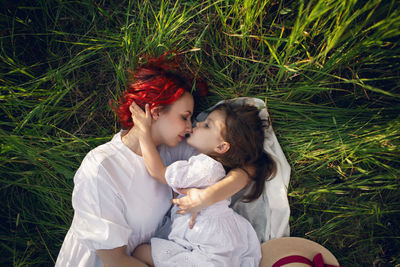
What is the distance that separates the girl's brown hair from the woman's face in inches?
10.9

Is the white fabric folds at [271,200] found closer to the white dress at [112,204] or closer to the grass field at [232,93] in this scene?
the grass field at [232,93]

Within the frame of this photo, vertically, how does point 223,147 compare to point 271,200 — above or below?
above

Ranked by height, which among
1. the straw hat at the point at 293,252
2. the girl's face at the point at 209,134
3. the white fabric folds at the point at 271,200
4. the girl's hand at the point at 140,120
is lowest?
the straw hat at the point at 293,252

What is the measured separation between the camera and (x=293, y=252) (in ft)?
6.68

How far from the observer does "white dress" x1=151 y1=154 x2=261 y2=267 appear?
181 centimetres

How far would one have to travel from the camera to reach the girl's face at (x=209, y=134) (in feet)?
6.50

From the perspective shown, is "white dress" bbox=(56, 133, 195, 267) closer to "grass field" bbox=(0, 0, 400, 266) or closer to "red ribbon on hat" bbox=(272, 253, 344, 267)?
"grass field" bbox=(0, 0, 400, 266)

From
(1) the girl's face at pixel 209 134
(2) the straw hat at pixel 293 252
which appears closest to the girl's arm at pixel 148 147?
(1) the girl's face at pixel 209 134

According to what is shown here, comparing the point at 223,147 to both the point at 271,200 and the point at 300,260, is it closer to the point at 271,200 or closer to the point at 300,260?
the point at 271,200

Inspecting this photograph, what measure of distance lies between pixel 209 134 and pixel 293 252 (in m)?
1.14

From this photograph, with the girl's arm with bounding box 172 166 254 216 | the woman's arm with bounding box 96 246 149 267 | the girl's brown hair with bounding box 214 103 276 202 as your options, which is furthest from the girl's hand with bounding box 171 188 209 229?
the woman's arm with bounding box 96 246 149 267

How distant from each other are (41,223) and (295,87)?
8.25 feet

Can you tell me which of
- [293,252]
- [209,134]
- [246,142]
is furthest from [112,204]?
[293,252]

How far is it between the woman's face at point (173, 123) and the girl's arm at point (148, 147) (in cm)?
10
